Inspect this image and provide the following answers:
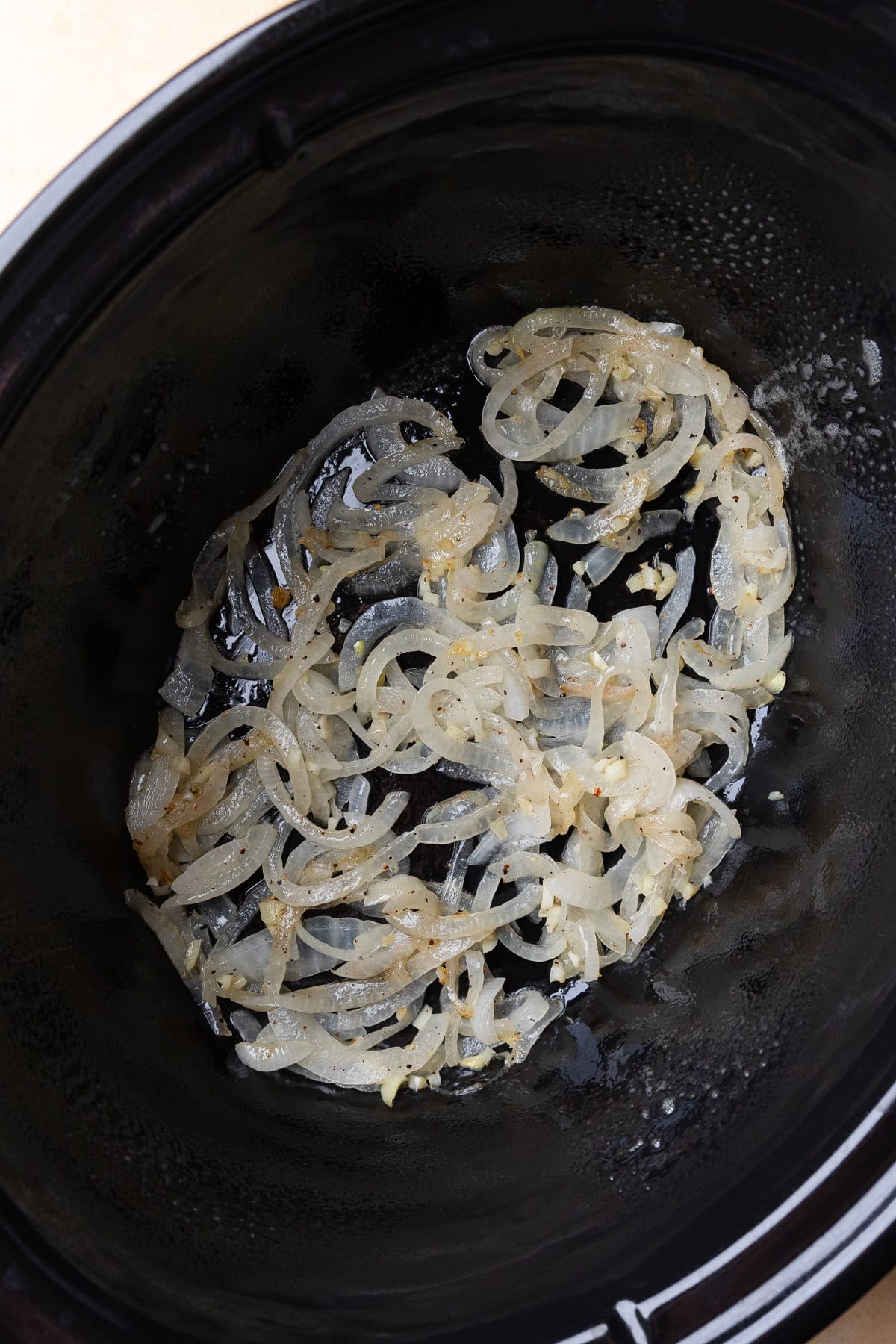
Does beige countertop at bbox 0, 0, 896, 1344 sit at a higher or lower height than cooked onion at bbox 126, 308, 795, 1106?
higher

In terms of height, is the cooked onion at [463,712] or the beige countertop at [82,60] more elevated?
the beige countertop at [82,60]

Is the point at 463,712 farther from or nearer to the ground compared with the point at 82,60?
nearer to the ground

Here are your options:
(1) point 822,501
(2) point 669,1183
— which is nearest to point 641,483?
(1) point 822,501
